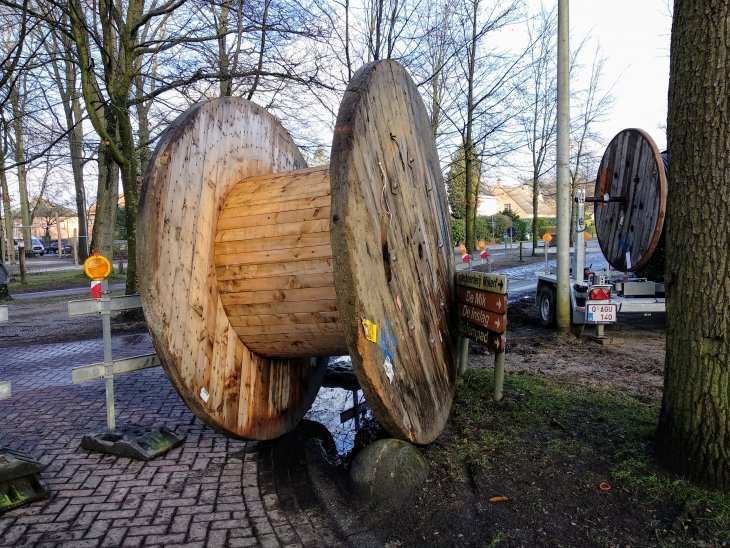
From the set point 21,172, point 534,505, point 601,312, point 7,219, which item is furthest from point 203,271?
point 7,219

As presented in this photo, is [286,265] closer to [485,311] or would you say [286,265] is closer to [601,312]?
[485,311]

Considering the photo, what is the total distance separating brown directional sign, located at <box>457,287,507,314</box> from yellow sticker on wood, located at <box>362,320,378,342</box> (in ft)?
5.34

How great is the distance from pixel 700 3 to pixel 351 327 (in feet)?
8.81

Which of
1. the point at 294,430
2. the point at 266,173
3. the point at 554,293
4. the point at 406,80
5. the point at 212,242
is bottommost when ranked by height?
the point at 294,430

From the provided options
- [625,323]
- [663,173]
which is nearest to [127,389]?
[663,173]

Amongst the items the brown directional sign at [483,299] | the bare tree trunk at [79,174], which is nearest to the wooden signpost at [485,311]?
the brown directional sign at [483,299]

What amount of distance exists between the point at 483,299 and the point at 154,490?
2728mm

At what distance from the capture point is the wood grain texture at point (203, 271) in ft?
10.1

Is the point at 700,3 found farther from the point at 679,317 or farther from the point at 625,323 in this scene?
the point at 625,323

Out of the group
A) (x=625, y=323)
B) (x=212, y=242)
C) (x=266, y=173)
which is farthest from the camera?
(x=625, y=323)

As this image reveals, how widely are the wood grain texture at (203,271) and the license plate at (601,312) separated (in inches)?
196

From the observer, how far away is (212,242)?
355cm

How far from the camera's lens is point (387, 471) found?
10.7ft

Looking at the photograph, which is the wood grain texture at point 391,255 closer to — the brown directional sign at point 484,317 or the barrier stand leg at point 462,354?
the brown directional sign at point 484,317
